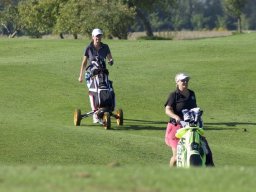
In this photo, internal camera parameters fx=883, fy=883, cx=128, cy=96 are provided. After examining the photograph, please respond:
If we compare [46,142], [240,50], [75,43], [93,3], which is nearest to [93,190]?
[46,142]

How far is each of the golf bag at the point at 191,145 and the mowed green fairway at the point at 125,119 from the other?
1.72 feet

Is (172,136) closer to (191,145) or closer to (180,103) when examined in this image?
(180,103)

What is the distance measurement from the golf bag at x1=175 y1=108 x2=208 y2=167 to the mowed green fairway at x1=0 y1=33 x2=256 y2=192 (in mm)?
525

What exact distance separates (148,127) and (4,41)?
79.6 ft

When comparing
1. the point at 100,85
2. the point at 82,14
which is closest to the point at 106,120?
the point at 100,85

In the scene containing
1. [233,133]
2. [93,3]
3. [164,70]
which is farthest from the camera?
[93,3]

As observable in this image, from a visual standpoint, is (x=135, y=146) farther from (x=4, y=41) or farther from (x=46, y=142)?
(x=4, y=41)

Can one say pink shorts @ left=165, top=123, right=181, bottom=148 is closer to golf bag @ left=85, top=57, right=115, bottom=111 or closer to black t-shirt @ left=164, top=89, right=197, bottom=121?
black t-shirt @ left=164, top=89, right=197, bottom=121

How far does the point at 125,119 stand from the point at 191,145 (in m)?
9.41

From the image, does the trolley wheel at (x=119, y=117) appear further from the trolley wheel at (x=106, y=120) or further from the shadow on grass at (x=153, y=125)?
the trolley wheel at (x=106, y=120)

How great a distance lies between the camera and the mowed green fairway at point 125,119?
9914 millimetres

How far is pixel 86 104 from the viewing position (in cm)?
2570

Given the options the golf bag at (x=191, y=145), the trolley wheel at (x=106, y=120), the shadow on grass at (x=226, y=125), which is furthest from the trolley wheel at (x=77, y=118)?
the golf bag at (x=191, y=145)

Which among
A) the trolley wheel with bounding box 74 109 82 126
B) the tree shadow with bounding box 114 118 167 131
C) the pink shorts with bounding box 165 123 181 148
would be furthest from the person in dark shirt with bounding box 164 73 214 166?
the trolley wheel with bounding box 74 109 82 126
